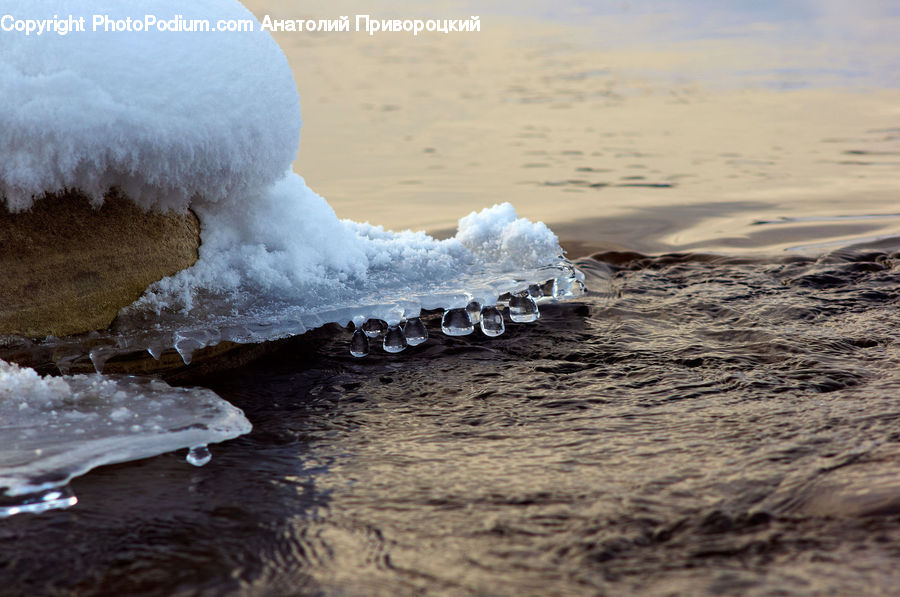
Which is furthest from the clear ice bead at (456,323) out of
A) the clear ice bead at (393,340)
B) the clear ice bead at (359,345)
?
the clear ice bead at (359,345)

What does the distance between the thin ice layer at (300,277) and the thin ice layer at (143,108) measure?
0.20 m

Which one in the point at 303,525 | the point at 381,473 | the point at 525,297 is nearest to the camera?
the point at 303,525

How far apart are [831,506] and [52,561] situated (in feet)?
4.90

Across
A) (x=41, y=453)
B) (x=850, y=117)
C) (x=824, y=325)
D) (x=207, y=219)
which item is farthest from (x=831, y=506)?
(x=850, y=117)

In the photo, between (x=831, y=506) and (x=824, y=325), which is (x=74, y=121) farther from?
(x=824, y=325)

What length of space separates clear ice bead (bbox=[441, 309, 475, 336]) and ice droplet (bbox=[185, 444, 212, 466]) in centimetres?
100

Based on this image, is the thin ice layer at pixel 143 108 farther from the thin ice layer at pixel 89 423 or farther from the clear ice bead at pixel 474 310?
the clear ice bead at pixel 474 310

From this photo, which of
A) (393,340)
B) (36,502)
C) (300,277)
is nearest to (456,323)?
(393,340)

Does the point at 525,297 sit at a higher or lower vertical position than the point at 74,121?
lower

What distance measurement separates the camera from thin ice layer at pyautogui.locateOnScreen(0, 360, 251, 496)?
184cm

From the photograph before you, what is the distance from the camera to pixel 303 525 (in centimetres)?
166

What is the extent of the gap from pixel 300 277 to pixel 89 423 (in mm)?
848

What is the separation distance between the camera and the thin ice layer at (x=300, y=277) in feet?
8.04

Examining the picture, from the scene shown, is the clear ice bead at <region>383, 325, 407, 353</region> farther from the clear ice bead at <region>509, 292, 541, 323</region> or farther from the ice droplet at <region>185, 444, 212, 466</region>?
the ice droplet at <region>185, 444, 212, 466</region>
